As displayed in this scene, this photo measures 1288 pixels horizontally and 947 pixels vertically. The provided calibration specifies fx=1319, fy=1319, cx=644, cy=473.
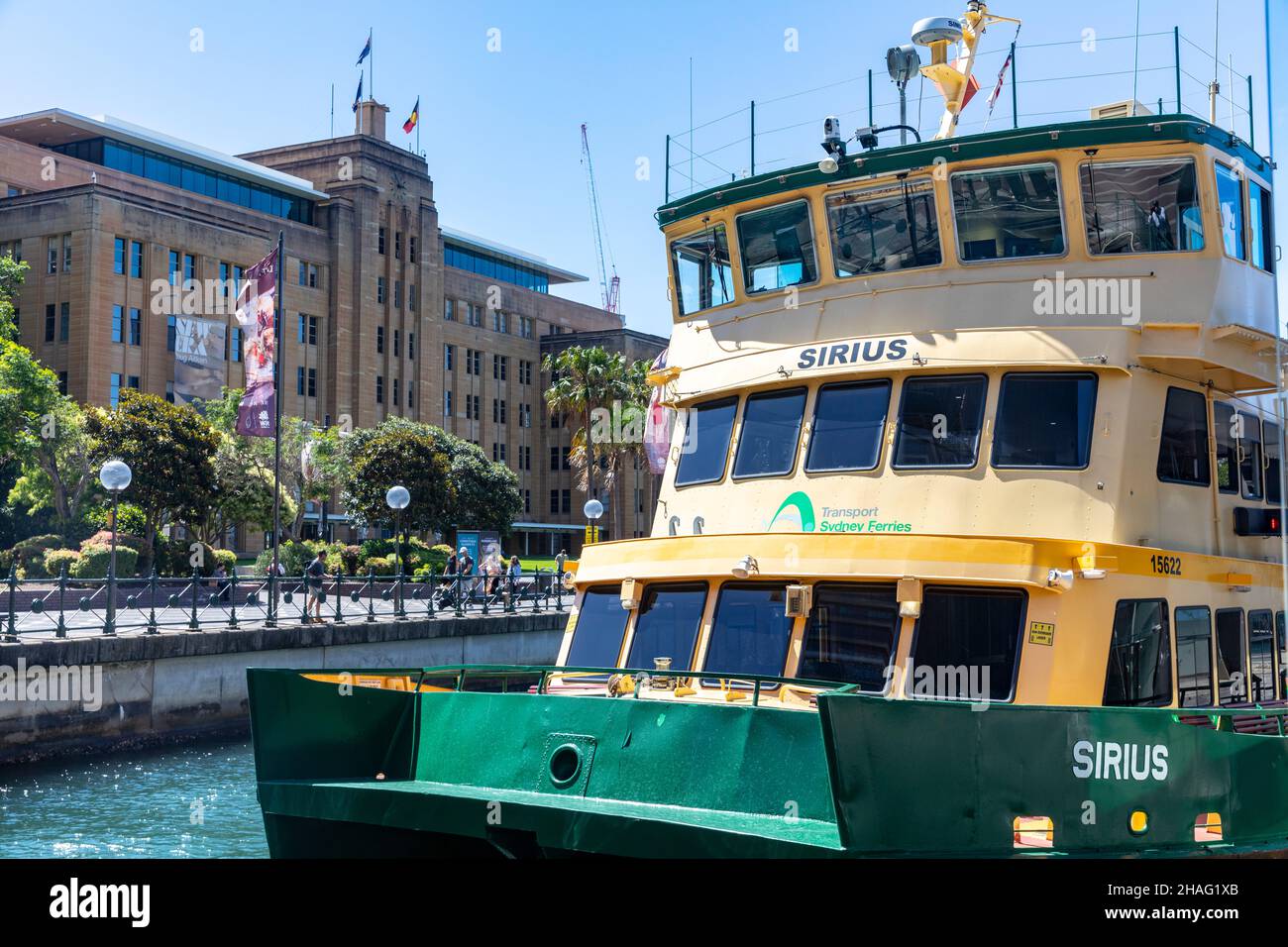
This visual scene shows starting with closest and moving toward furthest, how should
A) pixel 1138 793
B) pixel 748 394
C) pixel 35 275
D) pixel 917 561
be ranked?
pixel 1138 793 < pixel 917 561 < pixel 748 394 < pixel 35 275

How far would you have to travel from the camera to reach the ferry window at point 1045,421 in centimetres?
1043

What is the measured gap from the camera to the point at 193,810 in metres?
19.2

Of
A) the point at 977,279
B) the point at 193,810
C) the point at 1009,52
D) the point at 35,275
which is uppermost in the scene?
the point at 35,275

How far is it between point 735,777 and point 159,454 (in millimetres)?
43369

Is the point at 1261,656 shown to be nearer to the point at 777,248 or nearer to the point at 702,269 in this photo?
the point at 777,248

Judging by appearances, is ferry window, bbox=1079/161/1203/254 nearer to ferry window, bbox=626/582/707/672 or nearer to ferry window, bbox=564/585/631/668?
ferry window, bbox=626/582/707/672

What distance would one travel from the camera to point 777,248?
12.4 meters

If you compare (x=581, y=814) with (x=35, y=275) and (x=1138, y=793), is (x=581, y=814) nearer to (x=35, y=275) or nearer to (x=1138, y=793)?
(x=1138, y=793)

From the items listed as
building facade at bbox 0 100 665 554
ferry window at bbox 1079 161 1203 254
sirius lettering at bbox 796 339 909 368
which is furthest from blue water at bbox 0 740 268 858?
building facade at bbox 0 100 665 554

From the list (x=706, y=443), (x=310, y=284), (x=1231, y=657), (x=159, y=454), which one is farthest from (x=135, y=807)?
(x=310, y=284)

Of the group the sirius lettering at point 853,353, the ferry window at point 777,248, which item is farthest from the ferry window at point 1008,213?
the ferry window at point 777,248

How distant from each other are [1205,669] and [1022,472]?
235cm

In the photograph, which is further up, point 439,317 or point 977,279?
point 439,317
